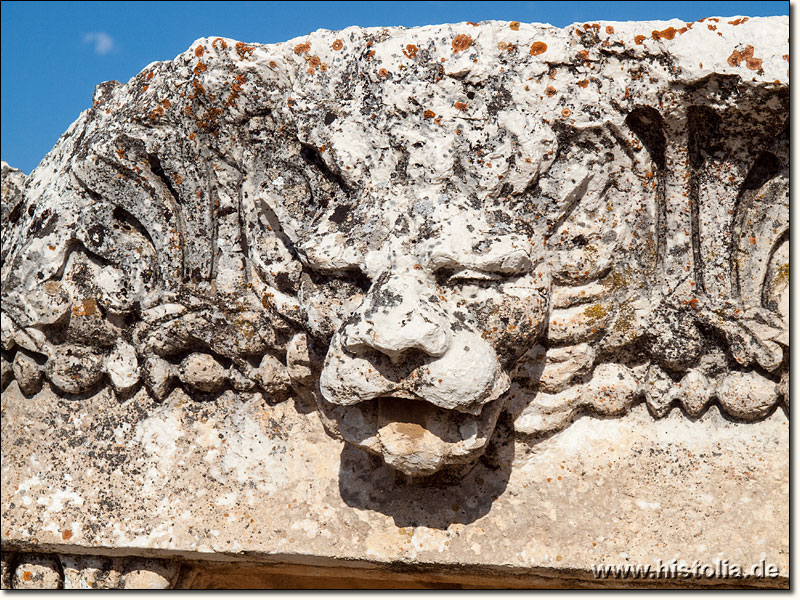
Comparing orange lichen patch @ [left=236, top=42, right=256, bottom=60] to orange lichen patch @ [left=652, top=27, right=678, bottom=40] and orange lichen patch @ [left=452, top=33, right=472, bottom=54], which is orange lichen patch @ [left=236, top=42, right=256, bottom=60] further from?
orange lichen patch @ [left=652, top=27, right=678, bottom=40]

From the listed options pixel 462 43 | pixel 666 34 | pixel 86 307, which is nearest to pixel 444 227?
pixel 462 43

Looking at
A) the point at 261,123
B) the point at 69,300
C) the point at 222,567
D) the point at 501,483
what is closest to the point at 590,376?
the point at 501,483

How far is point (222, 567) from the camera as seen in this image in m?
1.79

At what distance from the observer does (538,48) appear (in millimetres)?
1406

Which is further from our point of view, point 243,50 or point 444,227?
point 243,50

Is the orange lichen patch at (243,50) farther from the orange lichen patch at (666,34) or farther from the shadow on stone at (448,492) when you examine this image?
the shadow on stone at (448,492)

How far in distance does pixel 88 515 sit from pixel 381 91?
948mm

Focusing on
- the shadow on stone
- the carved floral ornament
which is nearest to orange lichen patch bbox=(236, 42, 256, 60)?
the carved floral ornament

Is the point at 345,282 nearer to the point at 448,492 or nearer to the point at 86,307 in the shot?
the point at 448,492

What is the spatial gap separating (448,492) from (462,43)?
2.48 ft

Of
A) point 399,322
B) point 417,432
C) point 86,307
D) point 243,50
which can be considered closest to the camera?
point 399,322

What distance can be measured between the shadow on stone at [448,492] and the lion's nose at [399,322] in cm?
34

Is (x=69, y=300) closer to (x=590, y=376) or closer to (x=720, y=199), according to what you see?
(x=590, y=376)

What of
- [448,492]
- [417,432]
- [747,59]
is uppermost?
[747,59]
